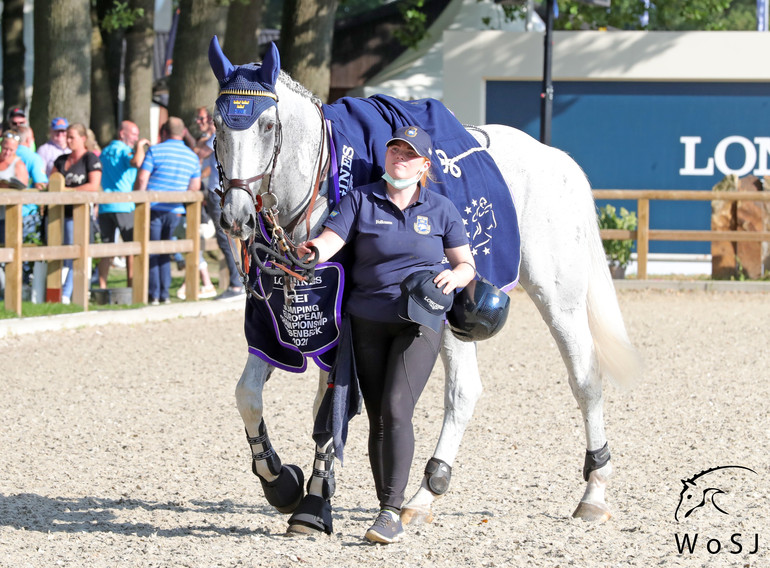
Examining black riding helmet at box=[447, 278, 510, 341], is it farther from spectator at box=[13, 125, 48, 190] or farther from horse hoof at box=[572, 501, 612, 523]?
spectator at box=[13, 125, 48, 190]

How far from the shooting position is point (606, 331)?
579 centimetres

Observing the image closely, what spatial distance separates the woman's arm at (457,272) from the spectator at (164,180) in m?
7.97

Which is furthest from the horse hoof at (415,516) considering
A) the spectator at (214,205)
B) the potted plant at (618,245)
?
the potted plant at (618,245)

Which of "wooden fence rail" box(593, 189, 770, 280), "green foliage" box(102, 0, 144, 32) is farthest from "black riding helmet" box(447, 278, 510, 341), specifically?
"green foliage" box(102, 0, 144, 32)

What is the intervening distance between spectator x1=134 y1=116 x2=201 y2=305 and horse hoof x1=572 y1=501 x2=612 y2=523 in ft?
25.4

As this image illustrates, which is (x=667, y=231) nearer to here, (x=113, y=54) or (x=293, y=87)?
(x=293, y=87)

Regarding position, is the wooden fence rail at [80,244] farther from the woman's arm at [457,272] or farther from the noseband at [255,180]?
the woman's arm at [457,272]

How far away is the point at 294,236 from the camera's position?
4629 millimetres

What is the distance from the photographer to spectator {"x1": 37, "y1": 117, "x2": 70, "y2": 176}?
44.2ft

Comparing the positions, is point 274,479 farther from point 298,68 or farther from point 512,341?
point 298,68

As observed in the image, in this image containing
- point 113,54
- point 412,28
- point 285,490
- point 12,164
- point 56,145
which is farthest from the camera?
point 113,54

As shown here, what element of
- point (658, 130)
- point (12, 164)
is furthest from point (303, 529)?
point (658, 130)

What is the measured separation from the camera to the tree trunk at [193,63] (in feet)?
51.6
